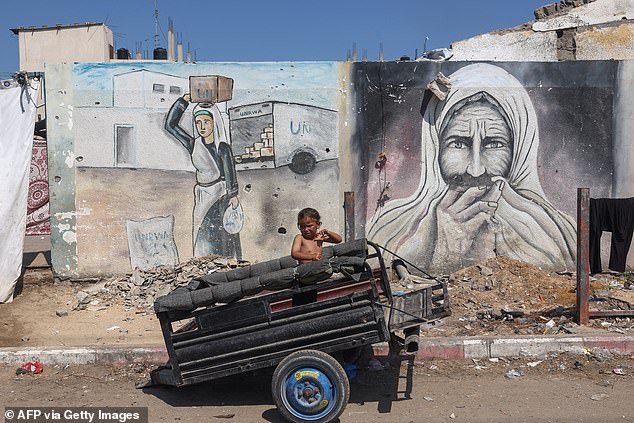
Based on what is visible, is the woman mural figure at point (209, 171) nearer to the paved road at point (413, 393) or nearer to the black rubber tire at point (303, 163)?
the black rubber tire at point (303, 163)

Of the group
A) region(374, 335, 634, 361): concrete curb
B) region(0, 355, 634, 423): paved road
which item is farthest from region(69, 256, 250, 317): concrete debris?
region(374, 335, 634, 361): concrete curb

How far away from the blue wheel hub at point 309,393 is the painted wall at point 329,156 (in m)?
4.71

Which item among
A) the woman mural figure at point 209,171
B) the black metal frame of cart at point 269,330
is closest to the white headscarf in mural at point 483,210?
the woman mural figure at point 209,171

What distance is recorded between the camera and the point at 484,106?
30.4 feet

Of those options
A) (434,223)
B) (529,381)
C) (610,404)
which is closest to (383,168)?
(434,223)

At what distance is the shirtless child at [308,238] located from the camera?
5254mm

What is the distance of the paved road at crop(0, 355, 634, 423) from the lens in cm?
496

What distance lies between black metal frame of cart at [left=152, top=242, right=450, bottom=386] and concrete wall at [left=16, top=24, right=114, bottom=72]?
68.9 ft

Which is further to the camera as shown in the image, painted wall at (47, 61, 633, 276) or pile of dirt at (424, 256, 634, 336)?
painted wall at (47, 61, 633, 276)

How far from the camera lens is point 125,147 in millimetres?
9070

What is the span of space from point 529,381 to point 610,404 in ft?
2.47

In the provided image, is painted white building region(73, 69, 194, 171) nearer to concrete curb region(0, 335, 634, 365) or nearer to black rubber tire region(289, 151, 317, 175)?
black rubber tire region(289, 151, 317, 175)
